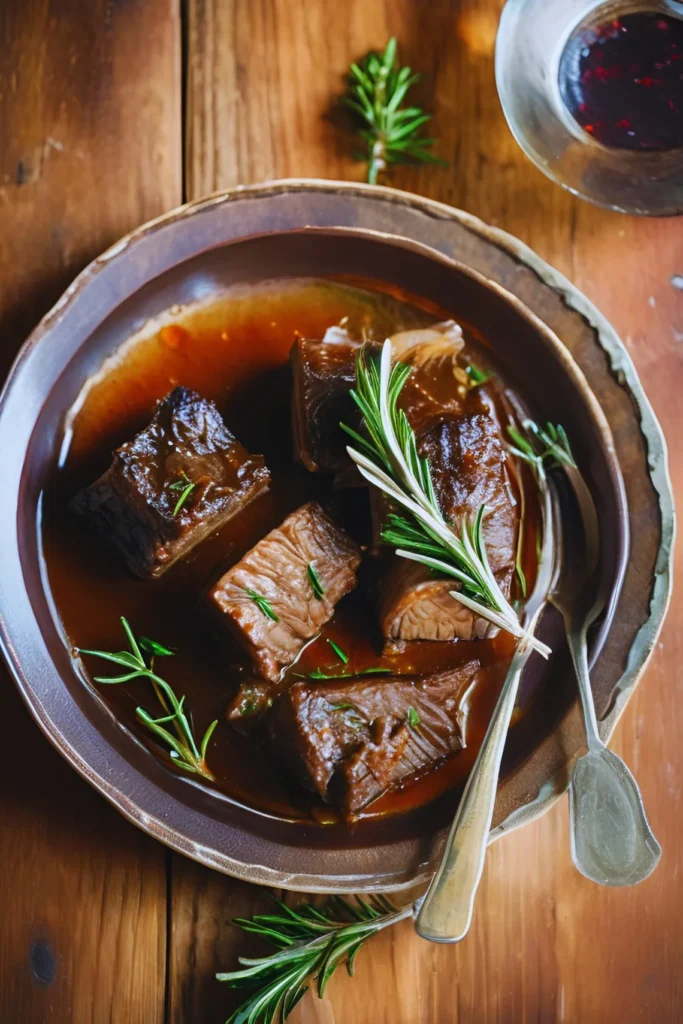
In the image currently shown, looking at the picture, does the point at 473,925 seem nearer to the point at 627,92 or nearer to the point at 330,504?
the point at 330,504

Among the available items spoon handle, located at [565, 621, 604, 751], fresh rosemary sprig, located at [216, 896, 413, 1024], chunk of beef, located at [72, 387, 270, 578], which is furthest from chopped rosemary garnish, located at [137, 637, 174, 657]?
spoon handle, located at [565, 621, 604, 751]

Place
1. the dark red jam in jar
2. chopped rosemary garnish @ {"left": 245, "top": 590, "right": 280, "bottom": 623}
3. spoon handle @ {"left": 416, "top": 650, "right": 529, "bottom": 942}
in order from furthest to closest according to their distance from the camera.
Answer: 1. the dark red jam in jar
2. chopped rosemary garnish @ {"left": 245, "top": 590, "right": 280, "bottom": 623}
3. spoon handle @ {"left": 416, "top": 650, "right": 529, "bottom": 942}

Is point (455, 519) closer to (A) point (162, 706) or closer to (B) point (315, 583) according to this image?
(B) point (315, 583)

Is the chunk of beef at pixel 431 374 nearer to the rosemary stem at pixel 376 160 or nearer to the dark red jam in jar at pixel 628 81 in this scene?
the rosemary stem at pixel 376 160

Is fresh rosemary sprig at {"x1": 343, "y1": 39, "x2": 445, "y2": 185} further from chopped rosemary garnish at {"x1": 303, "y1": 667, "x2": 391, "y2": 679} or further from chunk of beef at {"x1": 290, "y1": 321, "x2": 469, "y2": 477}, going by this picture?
chopped rosemary garnish at {"x1": 303, "y1": 667, "x2": 391, "y2": 679}

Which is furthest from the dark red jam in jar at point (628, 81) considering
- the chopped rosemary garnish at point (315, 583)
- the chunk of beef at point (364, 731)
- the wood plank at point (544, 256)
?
the chunk of beef at point (364, 731)
